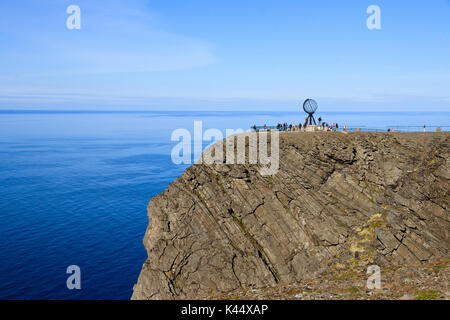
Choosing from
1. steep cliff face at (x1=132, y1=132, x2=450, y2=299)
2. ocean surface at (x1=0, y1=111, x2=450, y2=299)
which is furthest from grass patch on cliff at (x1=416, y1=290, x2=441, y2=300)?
ocean surface at (x1=0, y1=111, x2=450, y2=299)

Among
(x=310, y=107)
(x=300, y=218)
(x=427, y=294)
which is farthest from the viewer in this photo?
(x=310, y=107)

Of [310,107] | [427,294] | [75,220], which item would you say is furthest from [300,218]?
[75,220]

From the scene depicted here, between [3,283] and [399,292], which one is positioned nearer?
[399,292]

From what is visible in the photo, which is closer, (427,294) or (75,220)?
(427,294)

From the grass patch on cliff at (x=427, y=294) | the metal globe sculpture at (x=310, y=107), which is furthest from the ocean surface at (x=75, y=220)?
the grass patch on cliff at (x=427, y=294)

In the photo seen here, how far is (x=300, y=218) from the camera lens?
45.3 metres

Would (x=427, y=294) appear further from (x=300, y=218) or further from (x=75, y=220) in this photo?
(x=75, y=220)

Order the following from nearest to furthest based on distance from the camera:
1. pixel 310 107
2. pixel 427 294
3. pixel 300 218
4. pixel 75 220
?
pixel 427 294, pixel 300 218, pixel 310 107, pixel 75 220

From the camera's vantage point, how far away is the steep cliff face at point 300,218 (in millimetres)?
41812

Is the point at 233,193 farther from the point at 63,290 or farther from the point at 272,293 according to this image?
the point at 63,290

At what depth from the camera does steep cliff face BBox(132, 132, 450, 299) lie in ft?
137

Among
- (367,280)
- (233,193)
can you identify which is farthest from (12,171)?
(367,280)

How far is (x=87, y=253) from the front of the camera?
6625 cm
